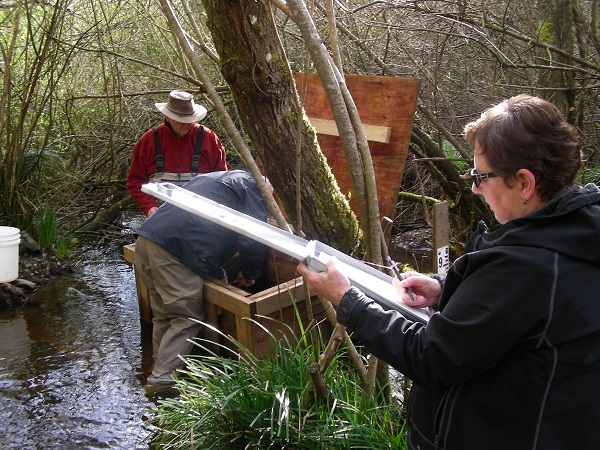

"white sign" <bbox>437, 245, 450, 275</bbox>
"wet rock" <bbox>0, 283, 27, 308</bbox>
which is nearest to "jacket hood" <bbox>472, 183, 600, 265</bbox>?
"white sign" <bbox>437, 245, 450, 275</bbox>

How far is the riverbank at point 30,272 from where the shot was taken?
598 centimetres

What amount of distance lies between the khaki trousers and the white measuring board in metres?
1.65

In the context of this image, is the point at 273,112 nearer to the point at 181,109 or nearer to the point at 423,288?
the point at 423,288

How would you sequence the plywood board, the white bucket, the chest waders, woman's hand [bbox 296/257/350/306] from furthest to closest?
the white bucket < the chest waders < the plywood board < woman's hand [bbox 296/257/350/306]

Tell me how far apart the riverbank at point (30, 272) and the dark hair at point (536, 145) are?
563 centimetres

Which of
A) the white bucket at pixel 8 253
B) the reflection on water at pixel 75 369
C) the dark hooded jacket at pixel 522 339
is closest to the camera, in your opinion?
the dark hooded jacket at pixel 522 339

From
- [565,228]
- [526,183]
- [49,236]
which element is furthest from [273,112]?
[49,236]

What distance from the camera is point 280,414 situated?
2.56 metres

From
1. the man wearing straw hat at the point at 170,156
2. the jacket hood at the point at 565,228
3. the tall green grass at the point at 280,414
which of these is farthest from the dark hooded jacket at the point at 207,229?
the jacket hood at the point at 565,228

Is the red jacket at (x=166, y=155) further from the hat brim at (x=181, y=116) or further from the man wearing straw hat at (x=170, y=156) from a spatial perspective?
the hat brim at (x=181, y=116)

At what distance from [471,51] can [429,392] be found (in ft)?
18.4

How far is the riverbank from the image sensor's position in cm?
598

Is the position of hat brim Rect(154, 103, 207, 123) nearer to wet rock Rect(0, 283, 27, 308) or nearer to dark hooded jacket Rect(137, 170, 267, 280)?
dark hooded jacket Rect(137, 170, 267, 280)

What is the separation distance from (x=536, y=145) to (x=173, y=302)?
10.1 ft
